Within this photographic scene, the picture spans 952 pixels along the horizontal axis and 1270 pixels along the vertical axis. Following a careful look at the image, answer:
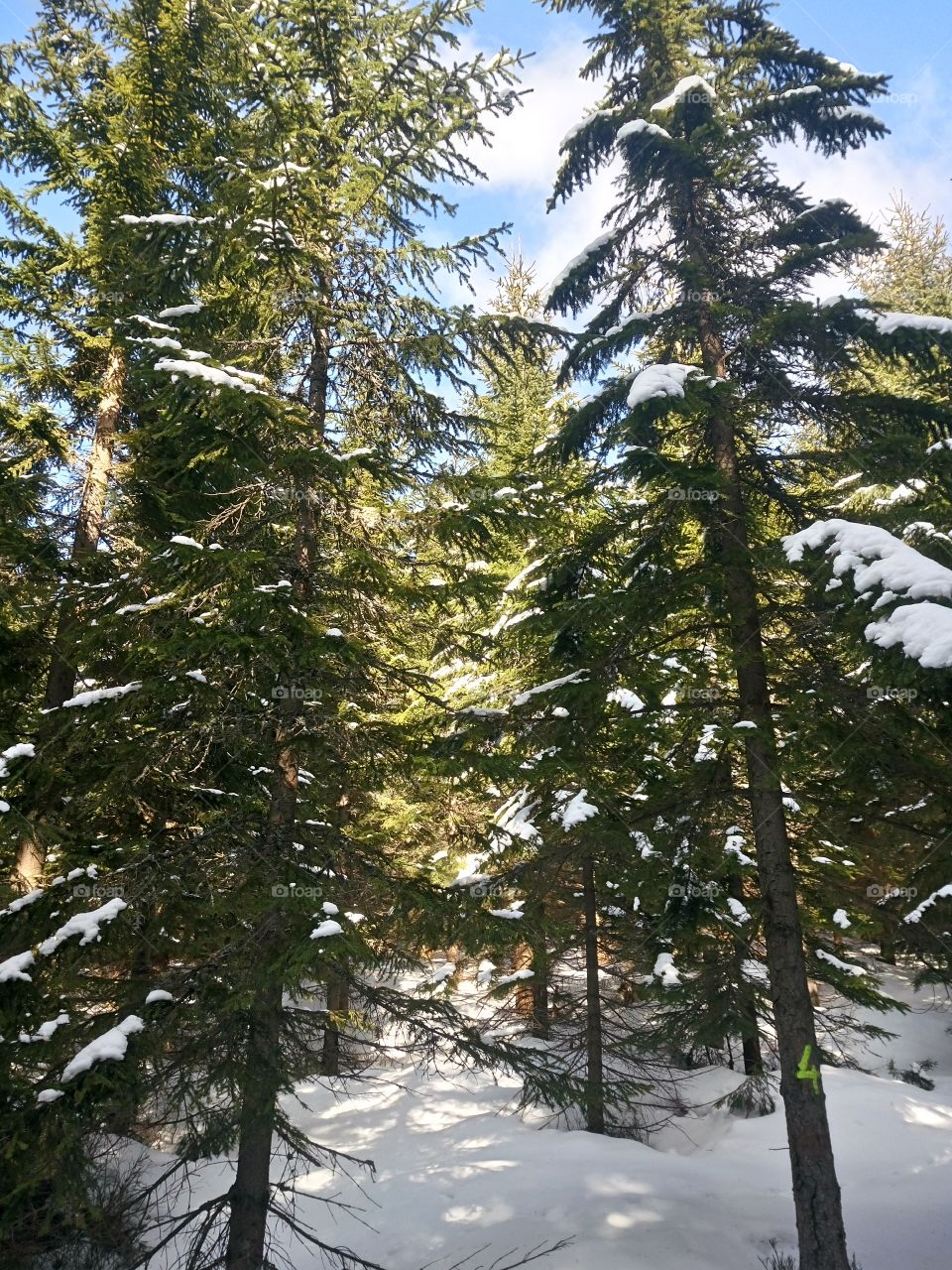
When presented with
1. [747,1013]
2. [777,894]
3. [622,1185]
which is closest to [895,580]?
[777,894]

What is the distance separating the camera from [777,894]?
7711mm

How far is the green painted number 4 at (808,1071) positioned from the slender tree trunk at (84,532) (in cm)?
810

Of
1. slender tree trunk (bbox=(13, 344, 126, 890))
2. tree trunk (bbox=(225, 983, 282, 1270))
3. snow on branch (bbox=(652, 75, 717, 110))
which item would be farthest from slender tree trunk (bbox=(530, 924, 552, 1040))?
snow on branch (bbox=(652, 75, 717, 110))

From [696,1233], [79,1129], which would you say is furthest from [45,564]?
[696,1233]

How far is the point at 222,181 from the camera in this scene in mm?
7910

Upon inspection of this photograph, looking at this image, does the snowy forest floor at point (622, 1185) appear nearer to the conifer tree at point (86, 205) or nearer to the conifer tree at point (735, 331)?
the conifer tree at point (735, 331)

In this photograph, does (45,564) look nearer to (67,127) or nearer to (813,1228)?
(67,127)

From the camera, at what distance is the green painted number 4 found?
20.4ft

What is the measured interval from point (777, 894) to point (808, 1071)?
5.72ft

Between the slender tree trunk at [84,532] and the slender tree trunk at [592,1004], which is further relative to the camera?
the slender tree trunk at [592,1004]

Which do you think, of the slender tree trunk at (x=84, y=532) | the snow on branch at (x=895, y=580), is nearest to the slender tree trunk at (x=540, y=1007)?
the slender tree trunk at (x=84, y=532)

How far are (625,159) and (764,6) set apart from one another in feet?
10.00

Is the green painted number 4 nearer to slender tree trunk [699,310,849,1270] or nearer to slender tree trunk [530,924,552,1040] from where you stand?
slender tree trunk [699,310,849,1270]

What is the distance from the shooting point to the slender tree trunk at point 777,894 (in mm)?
6855
